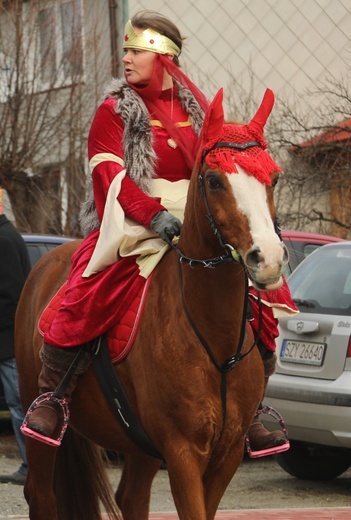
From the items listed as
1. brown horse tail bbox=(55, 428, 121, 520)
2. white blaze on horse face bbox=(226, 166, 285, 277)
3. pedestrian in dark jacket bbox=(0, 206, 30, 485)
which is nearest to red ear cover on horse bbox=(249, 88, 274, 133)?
white blaze on horse face bbox=(226, 166, 285, 277)

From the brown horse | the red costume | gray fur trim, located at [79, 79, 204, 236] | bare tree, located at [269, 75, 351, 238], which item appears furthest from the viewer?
bare tree, located at [269, 75, 351, 238]

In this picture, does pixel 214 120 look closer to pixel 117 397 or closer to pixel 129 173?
pixel 129 173

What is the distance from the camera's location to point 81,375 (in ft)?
20.6

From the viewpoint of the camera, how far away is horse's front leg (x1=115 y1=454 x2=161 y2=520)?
6.81 metres

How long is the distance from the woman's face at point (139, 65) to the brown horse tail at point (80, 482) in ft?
6.89

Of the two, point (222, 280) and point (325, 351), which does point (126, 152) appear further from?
point (325, 351)

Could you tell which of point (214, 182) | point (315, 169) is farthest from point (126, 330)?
point (315, 169)

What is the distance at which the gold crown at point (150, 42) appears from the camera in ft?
20.1

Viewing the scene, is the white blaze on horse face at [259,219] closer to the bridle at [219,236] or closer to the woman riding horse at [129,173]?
the bridle at [219,236]

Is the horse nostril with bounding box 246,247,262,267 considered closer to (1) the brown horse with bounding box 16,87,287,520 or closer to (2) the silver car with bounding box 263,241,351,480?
(1) the brown horse with bounding box 16,87,287,520

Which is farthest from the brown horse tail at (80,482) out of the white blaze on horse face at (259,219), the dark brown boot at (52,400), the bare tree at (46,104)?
the bare tree at (46,104)

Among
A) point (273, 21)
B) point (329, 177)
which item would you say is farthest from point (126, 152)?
point (273, 21)

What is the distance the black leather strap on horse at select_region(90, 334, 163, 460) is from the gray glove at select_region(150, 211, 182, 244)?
0.62 m

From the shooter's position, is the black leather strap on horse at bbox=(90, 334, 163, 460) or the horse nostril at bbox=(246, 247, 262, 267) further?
the black leather strap on horse at bbox=(90, 334, 163, 460)
